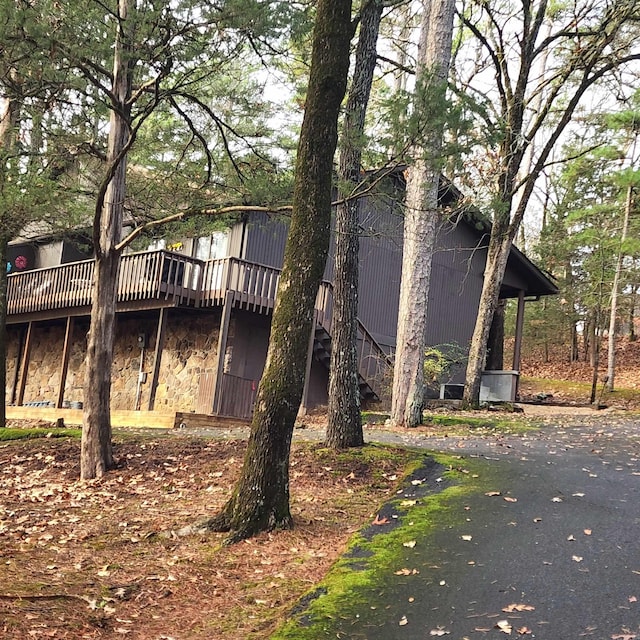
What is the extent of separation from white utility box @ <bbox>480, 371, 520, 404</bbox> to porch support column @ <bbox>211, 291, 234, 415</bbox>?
317 inches

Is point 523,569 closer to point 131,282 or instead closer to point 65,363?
point 131,282

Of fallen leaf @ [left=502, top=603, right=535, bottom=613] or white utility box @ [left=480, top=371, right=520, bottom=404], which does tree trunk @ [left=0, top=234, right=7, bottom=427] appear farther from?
white utility box @ [left=480, top=371, right=520, bottom=404]

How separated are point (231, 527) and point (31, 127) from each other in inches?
295

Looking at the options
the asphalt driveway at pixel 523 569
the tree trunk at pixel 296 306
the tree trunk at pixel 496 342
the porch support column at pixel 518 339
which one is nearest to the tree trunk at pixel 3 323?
the tree trunk at pixel 296 306

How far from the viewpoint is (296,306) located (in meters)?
5.69

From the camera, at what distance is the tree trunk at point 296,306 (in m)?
5.62

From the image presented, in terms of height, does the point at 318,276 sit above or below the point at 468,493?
above

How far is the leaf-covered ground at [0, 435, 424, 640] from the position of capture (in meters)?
4.29

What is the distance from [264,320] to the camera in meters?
16.5

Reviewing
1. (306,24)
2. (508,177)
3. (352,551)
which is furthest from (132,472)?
(508,177)

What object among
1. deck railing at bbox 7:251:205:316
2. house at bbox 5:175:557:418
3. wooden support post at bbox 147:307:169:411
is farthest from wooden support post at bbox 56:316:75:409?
wooden support post at bbox 147:307:169:411

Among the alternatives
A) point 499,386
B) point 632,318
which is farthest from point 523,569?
point 632,318

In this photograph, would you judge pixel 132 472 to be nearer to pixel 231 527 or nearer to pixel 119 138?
pixel 231 527

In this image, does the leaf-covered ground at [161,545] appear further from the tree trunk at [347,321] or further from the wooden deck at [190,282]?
the wooden deck at [190,282]
